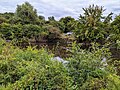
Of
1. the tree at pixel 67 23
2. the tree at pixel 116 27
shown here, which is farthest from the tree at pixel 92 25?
the tree at pixel 67 23

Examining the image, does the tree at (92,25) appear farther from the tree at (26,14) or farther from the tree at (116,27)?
the tree at (26,14)

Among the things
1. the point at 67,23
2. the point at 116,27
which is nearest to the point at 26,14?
the point at 67,23

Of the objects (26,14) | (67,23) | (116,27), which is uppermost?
(26,14)

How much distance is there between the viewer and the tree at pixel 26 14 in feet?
106

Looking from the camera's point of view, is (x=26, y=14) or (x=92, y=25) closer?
(x=92, y=25)

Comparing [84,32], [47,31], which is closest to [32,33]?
[47,31]

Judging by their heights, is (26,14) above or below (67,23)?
above

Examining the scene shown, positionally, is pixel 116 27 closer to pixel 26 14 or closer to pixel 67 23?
pixel 67 23

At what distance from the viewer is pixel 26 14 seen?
32.7m

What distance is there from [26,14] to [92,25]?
9.25 meters

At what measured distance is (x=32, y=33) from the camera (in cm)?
2789

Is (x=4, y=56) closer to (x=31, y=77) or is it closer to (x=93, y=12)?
(x=31, y=77)

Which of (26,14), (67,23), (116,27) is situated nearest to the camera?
(116,27)

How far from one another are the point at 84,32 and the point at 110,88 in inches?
949
